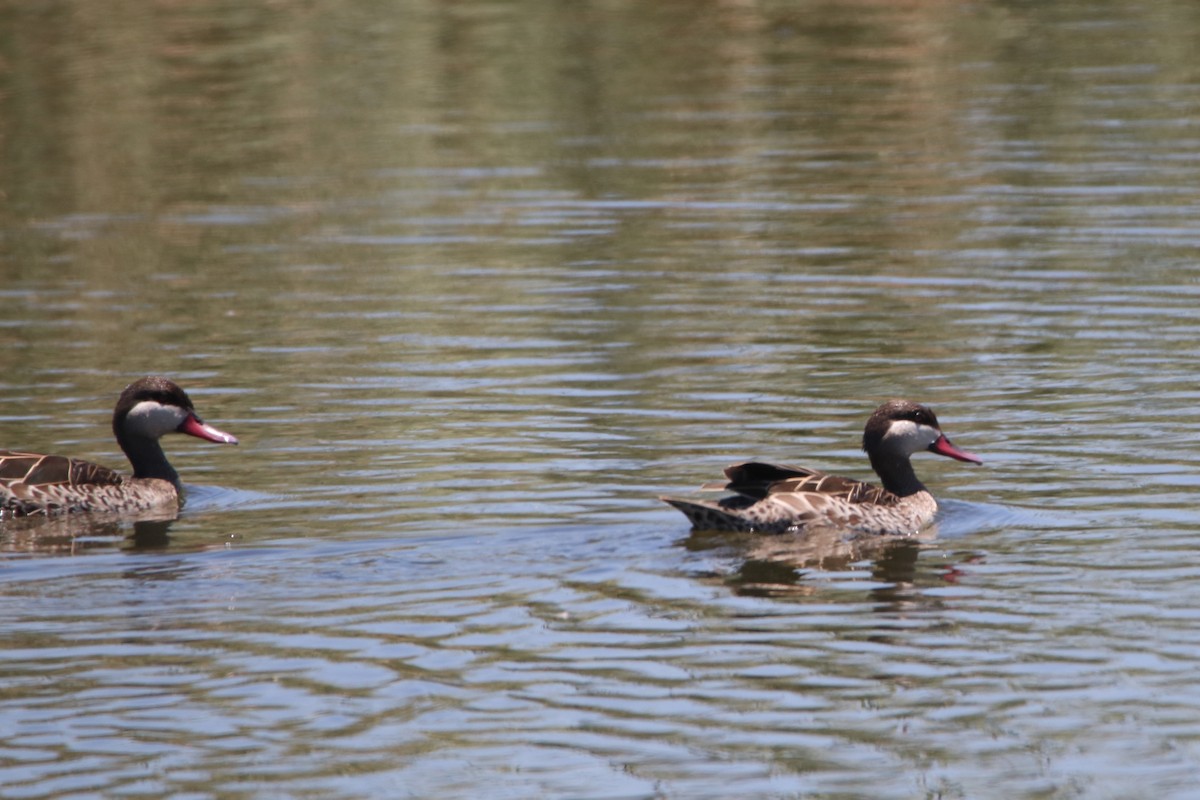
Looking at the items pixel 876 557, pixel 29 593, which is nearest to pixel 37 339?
pixel 29 593

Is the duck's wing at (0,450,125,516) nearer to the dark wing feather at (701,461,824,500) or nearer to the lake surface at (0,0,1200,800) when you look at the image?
the lake surface at (0,0,1200,800)

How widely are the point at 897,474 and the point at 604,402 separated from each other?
3.37 m

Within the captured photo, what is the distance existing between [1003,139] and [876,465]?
14.6m

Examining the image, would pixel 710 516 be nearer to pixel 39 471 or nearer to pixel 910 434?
pixel 910 434

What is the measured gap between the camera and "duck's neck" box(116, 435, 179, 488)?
575 inches

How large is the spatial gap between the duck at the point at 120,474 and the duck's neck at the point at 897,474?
13.9ft

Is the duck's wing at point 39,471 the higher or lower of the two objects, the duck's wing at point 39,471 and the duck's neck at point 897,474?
the higher

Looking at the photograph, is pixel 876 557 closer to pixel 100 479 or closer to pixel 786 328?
pixel 100 479

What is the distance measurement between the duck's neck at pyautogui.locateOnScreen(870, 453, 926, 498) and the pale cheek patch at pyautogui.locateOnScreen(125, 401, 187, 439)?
457 cm

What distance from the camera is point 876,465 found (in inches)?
544

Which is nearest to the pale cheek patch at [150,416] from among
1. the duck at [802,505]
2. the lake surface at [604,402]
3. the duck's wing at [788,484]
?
the lake surface at [604,402]

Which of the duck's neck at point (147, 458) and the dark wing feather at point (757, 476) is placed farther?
the duck's neck at point (147, 458)

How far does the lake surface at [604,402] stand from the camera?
31.7 ft

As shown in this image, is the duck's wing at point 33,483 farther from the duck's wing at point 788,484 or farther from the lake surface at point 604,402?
the duck's wing at point 788,484
